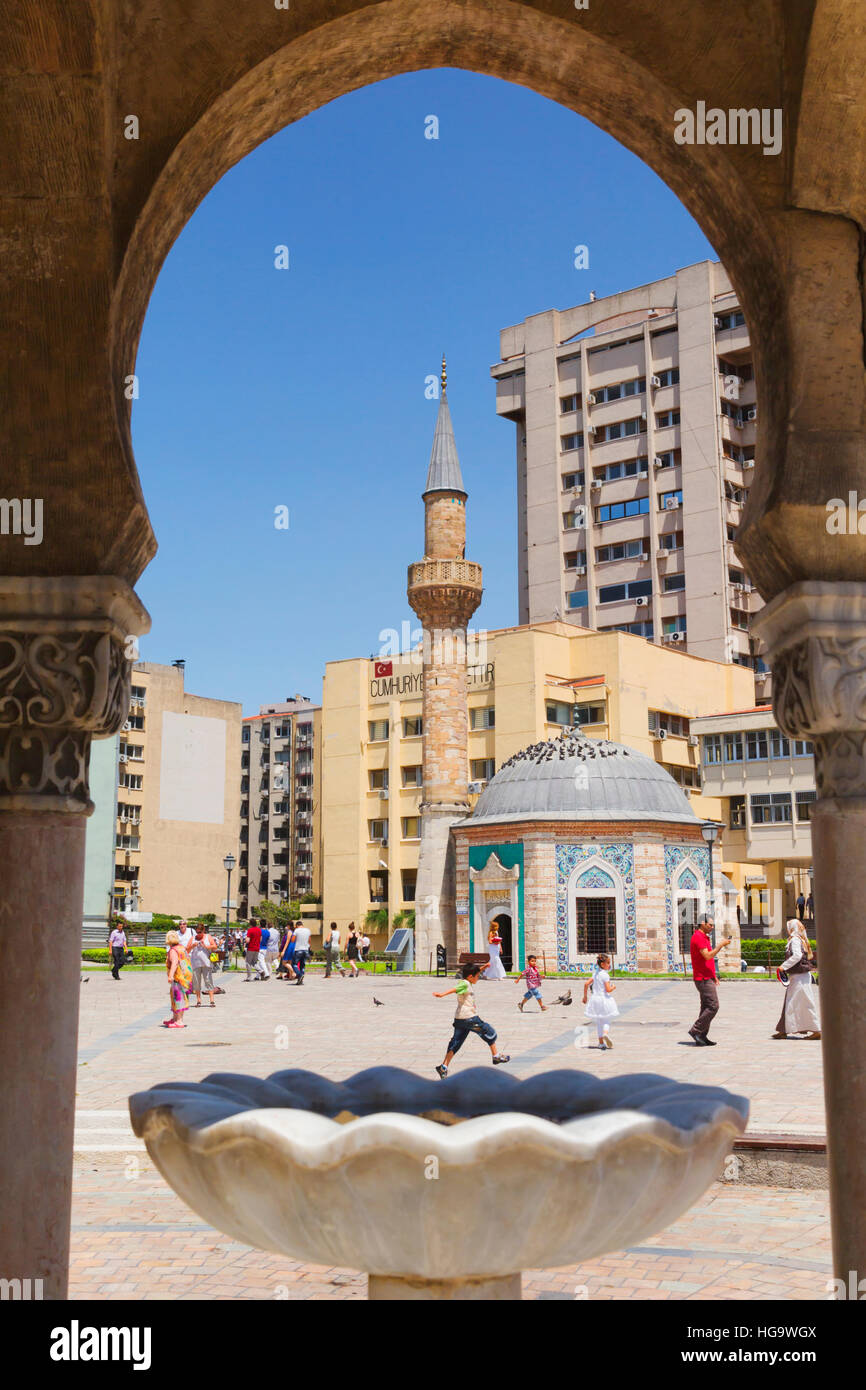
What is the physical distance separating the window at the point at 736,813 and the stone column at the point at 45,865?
47639mm

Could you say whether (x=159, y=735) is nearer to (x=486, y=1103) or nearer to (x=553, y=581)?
(x=553, y=581)

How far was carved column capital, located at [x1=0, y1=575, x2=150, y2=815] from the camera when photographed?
14.5 feet

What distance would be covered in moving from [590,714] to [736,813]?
7.15m

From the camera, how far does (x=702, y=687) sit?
181 ft

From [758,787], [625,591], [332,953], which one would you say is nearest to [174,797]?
[625,591]

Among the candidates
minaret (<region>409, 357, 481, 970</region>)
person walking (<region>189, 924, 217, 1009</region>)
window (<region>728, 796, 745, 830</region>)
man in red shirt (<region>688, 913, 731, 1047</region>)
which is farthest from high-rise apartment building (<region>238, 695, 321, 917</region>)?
man in red shirt (<region>688, 913, 731, 1047</region>)

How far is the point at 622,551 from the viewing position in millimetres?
62906

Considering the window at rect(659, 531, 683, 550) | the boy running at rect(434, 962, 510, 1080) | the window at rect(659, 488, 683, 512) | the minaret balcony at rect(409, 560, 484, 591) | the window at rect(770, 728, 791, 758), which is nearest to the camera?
the boy running at rect(434, 962, 510, 1080)

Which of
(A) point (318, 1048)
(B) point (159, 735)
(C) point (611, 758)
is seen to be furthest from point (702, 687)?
(A) point (318, 1048)

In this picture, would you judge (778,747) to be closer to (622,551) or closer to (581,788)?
(581,788)

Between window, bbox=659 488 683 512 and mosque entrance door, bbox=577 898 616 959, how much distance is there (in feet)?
94.6

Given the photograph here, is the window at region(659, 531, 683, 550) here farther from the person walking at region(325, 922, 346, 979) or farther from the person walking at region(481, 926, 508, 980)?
the person walking at region(481, 926, 508, 980)

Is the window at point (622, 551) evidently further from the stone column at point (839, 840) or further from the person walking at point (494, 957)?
the stone column at point (839, 840)
